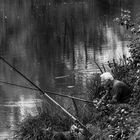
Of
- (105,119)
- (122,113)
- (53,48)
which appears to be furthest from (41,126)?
(53,48)

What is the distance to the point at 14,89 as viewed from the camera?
71.4 feet

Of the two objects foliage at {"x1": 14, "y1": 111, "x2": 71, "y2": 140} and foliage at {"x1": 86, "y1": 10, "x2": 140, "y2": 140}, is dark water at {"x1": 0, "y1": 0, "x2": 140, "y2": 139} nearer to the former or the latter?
foliage at {"x1": 14, "y1": 111, "x2": 71, "y2": 140}

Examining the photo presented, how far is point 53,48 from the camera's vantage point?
1277 inches

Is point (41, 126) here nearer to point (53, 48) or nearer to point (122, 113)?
point (122, 113)

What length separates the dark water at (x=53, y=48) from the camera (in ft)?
63.5

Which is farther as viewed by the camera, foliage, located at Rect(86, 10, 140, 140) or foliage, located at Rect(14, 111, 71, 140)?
foliage, located at Rect(14, 111, 71, 140)

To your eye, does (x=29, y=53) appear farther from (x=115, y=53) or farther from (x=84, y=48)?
(x=115, y=53)

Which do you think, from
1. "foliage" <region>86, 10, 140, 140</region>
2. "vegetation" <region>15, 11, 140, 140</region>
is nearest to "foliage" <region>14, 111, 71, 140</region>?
"vegetation" <region>15, 11, 140, 140</region>

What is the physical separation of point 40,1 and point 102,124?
5370cm

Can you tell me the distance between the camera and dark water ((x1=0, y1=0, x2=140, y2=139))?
63.5 ft

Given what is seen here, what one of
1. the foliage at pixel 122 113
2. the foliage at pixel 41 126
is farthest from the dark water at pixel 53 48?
the foliage at pixel 122 113

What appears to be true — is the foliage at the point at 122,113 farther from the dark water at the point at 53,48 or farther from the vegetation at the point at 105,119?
the dark water at the point at 53,48

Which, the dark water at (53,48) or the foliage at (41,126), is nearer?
the foliage at (41,126)

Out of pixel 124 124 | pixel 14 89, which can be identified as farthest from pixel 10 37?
pixel 124 124
